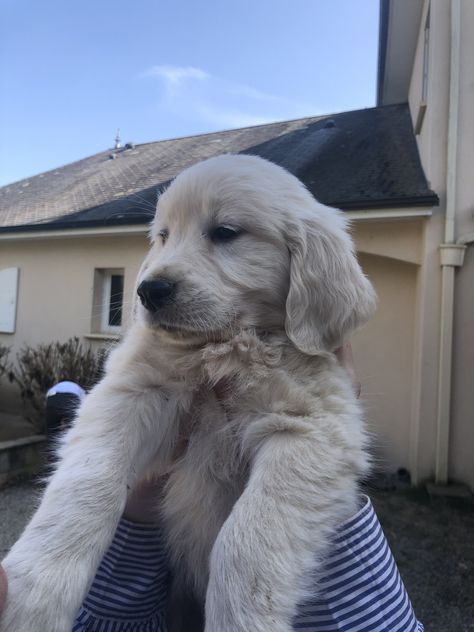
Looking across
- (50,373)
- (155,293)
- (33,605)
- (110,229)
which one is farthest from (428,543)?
(110,229)

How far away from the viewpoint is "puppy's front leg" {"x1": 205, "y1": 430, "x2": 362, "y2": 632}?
121 centimetres

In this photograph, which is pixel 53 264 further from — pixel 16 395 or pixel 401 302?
pixel 401 302

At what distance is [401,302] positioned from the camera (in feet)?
24.3

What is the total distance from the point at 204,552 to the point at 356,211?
6094mm

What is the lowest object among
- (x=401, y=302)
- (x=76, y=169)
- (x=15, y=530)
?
(x=15, y=530)

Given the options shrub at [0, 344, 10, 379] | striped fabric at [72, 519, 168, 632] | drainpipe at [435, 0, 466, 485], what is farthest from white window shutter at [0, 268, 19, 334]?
striped fabric at [72, 519, 168, 632]

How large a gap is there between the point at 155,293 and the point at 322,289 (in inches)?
26.8

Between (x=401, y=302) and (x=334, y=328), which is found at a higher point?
(x=401, y=302)

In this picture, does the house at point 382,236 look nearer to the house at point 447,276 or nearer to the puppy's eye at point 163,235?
the house at point 447,276

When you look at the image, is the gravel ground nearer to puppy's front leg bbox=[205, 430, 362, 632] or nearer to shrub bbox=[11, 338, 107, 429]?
shrub bbox=[11, 338, 107, 429]

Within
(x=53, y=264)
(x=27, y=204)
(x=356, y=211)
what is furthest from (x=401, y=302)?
(x=27, y=204)

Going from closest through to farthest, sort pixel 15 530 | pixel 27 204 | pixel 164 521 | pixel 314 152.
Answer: pixel 164 521 → pixel 15 530 → pixel 314 152 → pixel 27 204

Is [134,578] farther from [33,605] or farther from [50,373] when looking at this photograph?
[50,373]

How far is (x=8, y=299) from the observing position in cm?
1114
